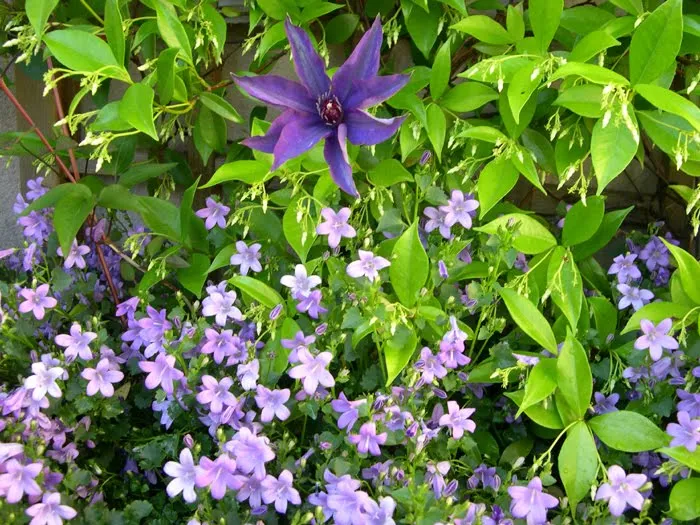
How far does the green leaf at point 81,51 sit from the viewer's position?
105cm

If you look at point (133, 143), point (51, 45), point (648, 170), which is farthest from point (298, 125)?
point (648, 170)

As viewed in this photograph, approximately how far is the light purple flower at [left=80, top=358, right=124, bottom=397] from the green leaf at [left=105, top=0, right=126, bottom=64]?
47 cm

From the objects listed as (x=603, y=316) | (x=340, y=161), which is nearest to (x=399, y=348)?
(x=340, y=161)

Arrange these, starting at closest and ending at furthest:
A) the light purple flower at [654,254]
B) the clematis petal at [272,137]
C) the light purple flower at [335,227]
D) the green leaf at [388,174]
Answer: the clematis petal at [272,137] < the light purple flower at [335,227] < the green leaf at [388,174] < the light purple flower at [654,254]

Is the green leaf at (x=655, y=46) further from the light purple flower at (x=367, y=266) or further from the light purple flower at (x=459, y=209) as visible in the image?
the light purple flower at (x=367, y=266)

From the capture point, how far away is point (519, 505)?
0.85 metres

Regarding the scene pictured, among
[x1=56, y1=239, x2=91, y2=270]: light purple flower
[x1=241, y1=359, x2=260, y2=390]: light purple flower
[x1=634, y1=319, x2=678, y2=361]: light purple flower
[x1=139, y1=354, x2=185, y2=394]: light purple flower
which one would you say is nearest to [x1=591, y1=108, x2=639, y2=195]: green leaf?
[x1=634, y1=319, x2=678, y2=361]: light purple flower

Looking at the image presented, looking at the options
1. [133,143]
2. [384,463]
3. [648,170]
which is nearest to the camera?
[384,463]

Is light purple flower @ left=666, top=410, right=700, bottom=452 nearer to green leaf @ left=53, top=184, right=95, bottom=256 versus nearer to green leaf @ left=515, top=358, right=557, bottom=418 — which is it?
green leaf @ left=515, top=358, right=557, bottom=418

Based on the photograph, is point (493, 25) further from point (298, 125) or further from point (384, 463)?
point (384, 463)

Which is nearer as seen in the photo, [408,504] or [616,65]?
[408,504]

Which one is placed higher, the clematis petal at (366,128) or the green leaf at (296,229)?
the clematis petal at (366,128)

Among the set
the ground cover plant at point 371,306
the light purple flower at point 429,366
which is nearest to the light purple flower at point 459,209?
the ground cover plant at point 371,306

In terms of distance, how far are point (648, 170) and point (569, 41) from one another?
497 millimetres
